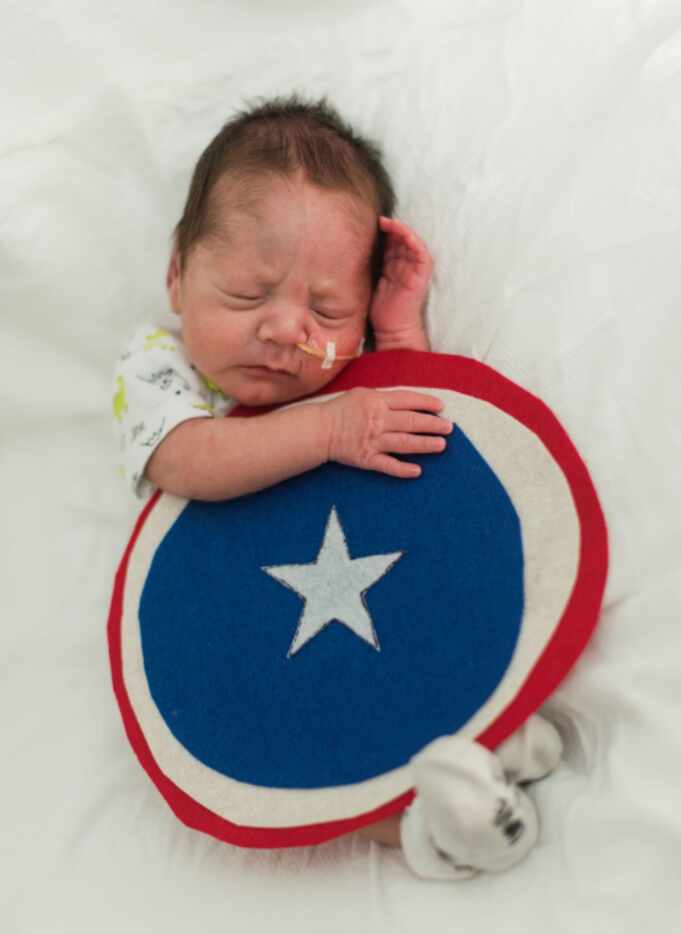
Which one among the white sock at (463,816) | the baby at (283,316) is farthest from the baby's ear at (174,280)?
the white sock at (463,816)

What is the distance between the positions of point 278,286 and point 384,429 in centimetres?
19

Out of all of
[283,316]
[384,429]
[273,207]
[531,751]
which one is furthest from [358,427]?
[531,751]

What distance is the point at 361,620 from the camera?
0.97 m

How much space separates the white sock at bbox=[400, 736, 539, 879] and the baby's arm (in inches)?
12.4

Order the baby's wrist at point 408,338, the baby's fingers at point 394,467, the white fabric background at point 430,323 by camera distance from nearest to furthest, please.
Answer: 1. the white fabric background at point 430,323
2. the baby's fingers at point 394,467
3. the baby's wrist at point 408,338

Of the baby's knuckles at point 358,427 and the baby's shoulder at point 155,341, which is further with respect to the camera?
the baby's shoulder at point 155,341

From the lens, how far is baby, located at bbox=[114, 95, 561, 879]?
1.02 metres

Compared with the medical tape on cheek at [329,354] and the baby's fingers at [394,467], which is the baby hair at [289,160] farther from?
the baby's fingers at [394,467]

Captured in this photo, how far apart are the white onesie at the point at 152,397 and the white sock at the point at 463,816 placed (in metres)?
0.47

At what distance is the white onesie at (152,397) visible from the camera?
1088mm

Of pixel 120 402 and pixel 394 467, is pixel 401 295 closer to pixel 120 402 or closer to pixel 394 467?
pixel 394 467

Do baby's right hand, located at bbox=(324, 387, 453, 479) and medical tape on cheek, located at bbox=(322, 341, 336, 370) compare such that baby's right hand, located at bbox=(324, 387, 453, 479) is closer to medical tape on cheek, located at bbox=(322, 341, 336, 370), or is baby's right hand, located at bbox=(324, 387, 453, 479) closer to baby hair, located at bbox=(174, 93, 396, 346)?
medical tape on cheek, located at bbox=(322, 341, 336, 370)

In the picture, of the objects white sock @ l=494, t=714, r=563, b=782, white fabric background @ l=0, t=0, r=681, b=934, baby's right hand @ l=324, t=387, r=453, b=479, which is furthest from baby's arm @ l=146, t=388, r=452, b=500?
white sock @ l=494, t=714, r=563, b=782

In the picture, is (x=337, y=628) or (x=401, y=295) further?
(x=401, y=295)
